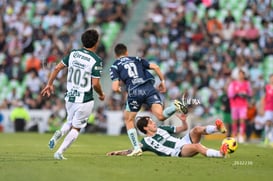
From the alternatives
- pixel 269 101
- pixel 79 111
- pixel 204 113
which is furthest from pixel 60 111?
pixel 79 111

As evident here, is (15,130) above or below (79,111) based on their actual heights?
below

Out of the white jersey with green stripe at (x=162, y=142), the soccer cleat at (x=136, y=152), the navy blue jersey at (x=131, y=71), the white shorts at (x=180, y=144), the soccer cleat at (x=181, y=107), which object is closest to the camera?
the white shorts at (x=180, y=144)

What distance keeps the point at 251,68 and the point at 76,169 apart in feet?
58.7

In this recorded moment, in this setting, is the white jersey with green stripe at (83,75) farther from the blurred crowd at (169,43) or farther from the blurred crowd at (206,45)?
the blurred crowd at (206,45)

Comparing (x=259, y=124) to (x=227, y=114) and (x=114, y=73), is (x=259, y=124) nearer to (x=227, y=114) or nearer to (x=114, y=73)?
(x=227, y=114)

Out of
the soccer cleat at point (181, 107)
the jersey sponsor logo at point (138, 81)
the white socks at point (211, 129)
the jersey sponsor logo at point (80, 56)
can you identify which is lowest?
the white socks at point (211, 129)

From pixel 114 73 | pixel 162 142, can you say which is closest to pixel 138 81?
pixel 114 73

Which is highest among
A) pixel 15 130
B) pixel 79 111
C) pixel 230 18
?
pixel 230 18

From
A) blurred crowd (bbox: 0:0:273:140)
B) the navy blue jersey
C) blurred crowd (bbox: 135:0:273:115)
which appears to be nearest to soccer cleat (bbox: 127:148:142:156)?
the navy blue jersey

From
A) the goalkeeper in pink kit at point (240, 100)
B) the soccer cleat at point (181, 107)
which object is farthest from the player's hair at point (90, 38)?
the goalkeeper in pink kit at point (240, 100)

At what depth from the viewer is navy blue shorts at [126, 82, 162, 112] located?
1692 centimetres

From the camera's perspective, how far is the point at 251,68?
29844 millimetres

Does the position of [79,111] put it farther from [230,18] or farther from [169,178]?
[230,18]

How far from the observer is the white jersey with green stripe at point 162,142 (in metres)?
15.4
